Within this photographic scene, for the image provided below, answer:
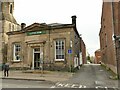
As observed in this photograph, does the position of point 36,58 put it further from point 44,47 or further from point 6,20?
point 6,20

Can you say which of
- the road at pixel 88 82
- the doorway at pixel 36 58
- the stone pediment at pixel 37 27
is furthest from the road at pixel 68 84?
the stone pediment at pixel 37 27

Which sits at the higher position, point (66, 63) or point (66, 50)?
point (66, 50)

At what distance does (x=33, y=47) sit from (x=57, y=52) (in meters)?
3.64

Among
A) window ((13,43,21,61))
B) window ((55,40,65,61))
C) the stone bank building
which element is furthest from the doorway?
window ((55,40,65,61))

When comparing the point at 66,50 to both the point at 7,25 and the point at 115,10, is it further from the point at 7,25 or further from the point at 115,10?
the point at 7,25

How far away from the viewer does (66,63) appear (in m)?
23.0

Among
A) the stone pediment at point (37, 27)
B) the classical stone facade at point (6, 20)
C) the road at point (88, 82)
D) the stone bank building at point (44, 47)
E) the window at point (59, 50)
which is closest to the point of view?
the road at point (88, 82)

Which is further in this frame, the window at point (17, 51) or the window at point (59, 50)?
the window at point (17, 51)

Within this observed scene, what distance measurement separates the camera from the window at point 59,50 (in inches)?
927

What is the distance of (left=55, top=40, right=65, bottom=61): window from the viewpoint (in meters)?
23.5

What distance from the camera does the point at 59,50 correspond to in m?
23.7

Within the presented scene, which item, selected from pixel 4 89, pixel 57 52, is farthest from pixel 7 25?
pixel 4 89

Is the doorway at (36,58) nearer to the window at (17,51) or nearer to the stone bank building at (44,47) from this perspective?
the stone bank building at (44,47)

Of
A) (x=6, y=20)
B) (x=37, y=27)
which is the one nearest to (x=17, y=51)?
(x=37, y=27)
